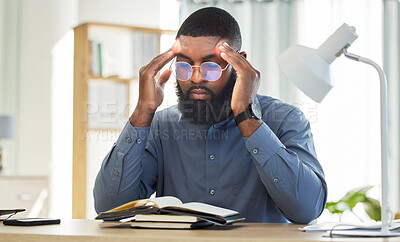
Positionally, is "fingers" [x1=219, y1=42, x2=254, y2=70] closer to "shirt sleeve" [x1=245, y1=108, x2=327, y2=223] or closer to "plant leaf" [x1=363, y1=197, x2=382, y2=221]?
"shirt sleeve" [x1=245, y1=108, x2=327, y2=223]

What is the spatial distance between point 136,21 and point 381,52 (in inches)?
77.0

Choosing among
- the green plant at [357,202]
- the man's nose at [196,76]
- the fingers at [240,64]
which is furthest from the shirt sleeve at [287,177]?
the green plant at [357,202]

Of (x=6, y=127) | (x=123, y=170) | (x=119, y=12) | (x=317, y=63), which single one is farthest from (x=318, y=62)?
(x=119, y=12)

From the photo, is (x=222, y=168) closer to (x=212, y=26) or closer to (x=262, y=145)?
(x=262, y=145)

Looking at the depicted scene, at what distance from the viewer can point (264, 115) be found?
184 centimetres

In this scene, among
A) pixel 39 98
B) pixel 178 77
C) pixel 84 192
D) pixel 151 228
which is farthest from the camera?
pixel 39 98

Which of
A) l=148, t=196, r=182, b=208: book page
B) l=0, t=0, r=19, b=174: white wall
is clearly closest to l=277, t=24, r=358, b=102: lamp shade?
l=148, t=196, r=182, b=208: book page

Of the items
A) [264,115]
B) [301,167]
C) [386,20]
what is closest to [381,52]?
[386,20]

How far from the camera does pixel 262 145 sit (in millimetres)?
1504

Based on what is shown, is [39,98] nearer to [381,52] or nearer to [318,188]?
[381,52]

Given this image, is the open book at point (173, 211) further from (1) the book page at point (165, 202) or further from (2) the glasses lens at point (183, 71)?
(2) the glasses lens at point (183, 71)

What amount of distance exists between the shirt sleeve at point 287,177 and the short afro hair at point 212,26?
0.44 m

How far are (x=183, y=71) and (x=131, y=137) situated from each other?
260 millimetres

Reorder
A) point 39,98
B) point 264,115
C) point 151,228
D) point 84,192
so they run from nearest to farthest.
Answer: point 151,228, point 264,115, point 84,192, point 39,98
